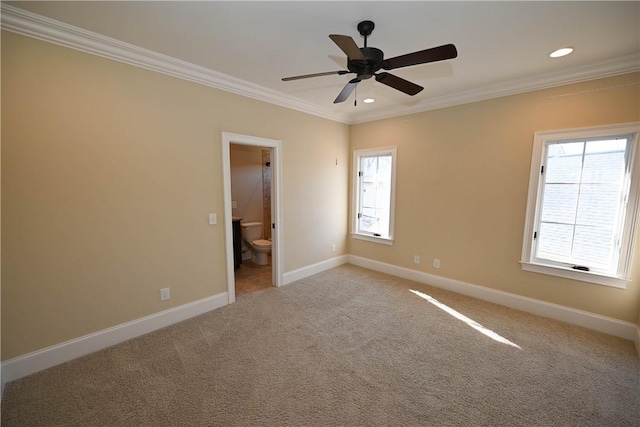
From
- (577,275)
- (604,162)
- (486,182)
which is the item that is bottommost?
(577,275)

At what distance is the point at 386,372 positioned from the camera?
213cm

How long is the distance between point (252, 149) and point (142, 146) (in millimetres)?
3067

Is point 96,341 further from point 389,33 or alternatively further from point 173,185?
point 389,33

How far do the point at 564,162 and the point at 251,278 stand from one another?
4.34 meters

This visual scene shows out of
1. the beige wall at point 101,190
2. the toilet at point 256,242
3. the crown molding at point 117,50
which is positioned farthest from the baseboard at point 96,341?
the crown molding at point 117,50

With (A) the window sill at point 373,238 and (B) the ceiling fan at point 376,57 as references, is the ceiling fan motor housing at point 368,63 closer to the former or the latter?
(B) the ceiling fan at point 376,57

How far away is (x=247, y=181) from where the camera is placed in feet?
17.9

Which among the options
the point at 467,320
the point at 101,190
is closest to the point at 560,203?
the point at 467,320

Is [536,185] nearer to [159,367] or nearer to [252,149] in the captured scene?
[159,367]

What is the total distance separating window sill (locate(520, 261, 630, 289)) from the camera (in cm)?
260

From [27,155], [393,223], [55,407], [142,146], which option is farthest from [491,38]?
[55,407]

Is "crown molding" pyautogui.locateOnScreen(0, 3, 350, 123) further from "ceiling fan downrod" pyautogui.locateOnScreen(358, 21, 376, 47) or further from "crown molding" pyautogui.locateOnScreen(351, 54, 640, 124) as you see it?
"crown molding" pyautogui.locateOnScreen(351, 54, 640, 124)

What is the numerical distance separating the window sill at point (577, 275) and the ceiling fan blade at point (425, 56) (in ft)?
8.85

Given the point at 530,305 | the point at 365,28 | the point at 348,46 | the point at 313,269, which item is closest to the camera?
the point at 348,46
